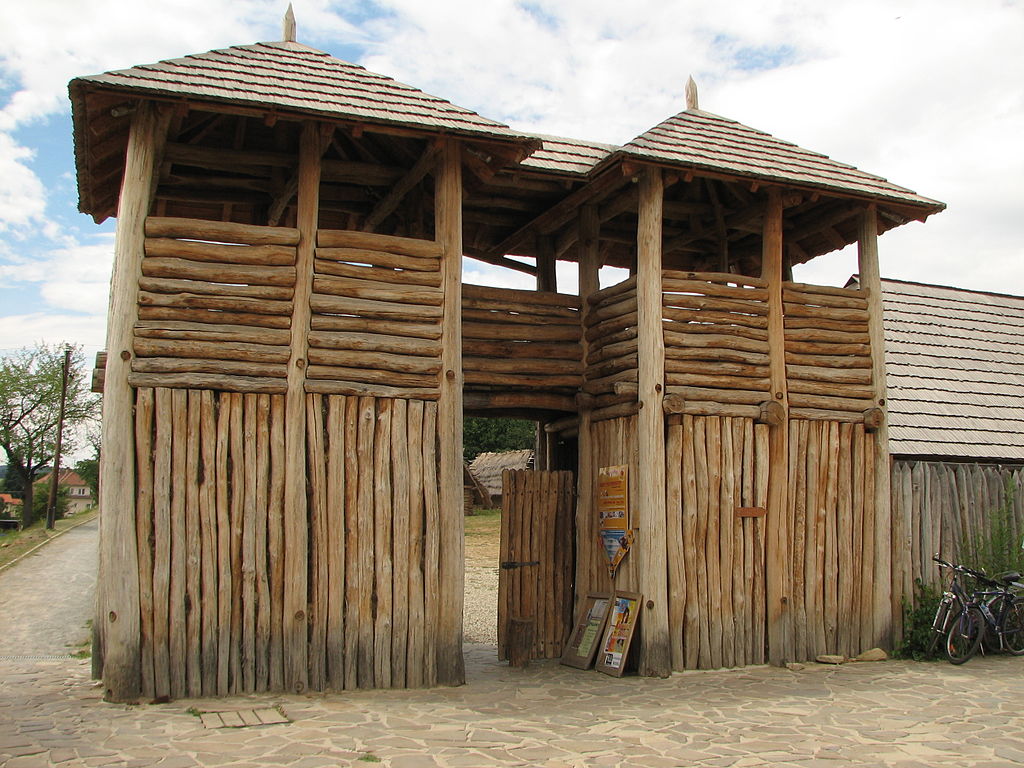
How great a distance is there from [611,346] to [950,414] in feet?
17.0

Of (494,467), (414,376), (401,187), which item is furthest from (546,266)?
(494,467)

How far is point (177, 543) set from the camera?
8.02m

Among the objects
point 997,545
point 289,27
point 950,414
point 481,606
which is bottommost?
point 481,606

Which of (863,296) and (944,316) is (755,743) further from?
(944,316)

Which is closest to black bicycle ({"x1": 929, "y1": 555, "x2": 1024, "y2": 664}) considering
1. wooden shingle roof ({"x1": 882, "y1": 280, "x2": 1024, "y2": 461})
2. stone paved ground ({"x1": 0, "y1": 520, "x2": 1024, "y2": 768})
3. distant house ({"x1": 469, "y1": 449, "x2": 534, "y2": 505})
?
stone paved ground ({"x1": 0, "y1": 520, "x2": 1024, "y2": 768})

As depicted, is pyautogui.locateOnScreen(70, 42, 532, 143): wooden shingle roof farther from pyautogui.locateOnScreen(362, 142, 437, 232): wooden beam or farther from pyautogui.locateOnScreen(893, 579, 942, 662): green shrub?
pyautogui.locateOnScreen(893, 579, 942, 662): green shrub

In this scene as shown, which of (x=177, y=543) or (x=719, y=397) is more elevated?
(x=719, y=397)

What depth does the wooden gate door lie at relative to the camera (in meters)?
11.0

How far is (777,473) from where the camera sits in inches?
406

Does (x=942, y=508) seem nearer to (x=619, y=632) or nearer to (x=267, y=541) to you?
(x=619, y=632)

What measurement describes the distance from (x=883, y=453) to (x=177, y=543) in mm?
7712

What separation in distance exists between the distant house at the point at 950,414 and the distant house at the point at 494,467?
17.3m

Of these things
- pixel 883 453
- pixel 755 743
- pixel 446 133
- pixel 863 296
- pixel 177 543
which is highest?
pixel 446 133

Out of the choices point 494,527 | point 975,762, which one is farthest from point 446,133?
point 494,527
